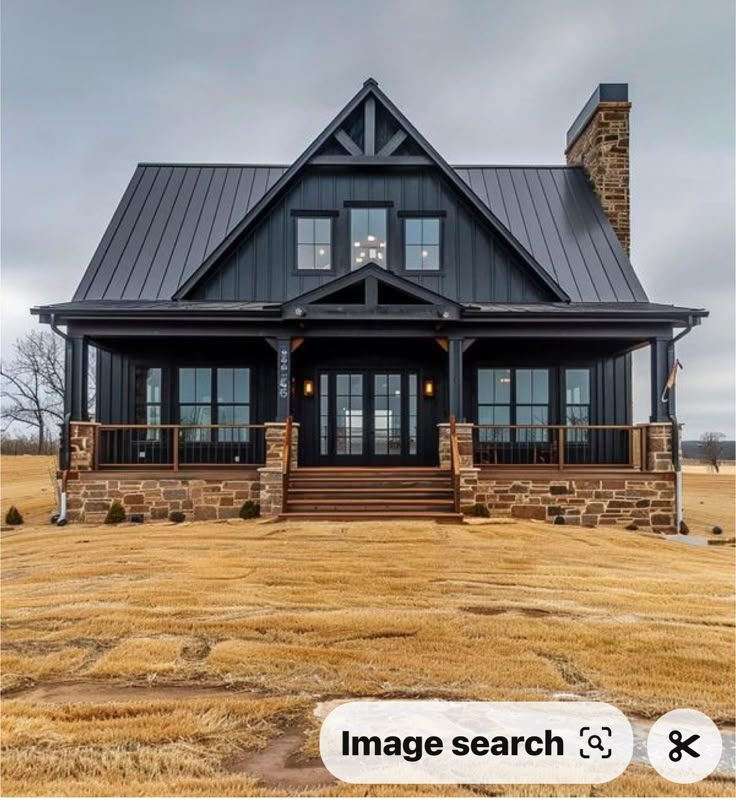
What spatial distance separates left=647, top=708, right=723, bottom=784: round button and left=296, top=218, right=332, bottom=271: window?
11.7m

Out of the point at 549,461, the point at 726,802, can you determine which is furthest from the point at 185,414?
the point at 726,802

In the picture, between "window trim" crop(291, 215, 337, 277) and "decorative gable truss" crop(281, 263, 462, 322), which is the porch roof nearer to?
"decorative gable truss" crop(281, 263, 462, 322)

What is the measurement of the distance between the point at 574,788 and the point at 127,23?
7.56m

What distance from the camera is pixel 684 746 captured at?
303 centimetres

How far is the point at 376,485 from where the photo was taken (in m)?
11.0

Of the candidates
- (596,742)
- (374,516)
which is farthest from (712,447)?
(596,742)

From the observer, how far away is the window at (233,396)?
13758mm

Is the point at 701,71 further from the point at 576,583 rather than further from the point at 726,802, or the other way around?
the point at 726,802

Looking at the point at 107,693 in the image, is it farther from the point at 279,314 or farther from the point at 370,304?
the point at 370,304

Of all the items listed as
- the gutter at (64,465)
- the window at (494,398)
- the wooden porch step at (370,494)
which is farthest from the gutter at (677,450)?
the gutter at (64,465)

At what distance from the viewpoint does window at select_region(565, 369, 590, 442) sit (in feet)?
45.2

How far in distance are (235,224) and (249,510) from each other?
25.6ft

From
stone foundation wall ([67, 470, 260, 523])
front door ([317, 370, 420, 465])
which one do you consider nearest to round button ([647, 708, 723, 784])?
stone foundation wall ([67, 470, 260, 523])

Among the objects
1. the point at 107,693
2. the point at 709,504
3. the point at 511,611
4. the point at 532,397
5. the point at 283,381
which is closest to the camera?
the point at 107,693
